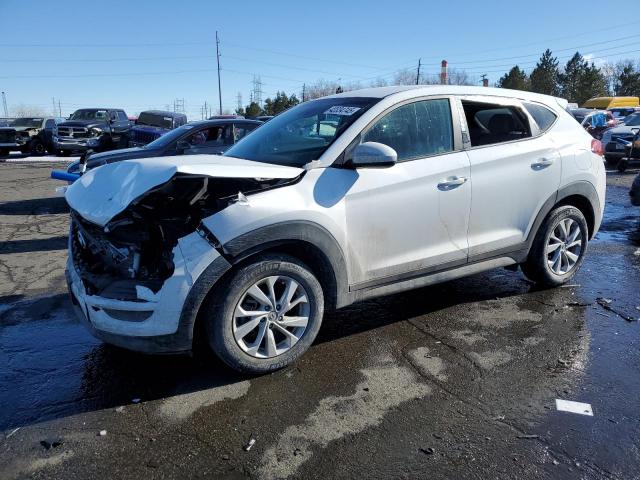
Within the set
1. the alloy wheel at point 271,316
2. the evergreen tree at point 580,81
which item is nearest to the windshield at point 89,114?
the alloy wheel at point 271,316

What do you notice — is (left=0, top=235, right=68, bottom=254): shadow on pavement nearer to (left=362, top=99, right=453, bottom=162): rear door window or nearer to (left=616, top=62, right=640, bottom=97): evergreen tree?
(left=362, top=99, right=453, bottom=162): rear door window

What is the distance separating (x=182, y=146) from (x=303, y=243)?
5619mm

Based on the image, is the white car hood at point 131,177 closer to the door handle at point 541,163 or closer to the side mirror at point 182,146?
the door handle at point 541,163

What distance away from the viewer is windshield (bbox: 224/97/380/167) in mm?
3662

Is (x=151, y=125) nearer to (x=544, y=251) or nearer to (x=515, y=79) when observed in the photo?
(x=544, y=251)

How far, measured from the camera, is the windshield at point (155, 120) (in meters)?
14.3

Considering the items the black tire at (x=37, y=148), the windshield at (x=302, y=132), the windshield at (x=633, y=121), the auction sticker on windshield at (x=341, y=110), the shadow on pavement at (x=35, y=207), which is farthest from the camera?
the black tire at (x=37, y=148)

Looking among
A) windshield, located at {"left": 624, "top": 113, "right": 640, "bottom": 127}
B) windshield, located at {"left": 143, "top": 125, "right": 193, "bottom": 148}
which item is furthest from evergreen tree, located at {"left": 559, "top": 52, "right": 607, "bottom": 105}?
windshield, located at {"left": 143, "top": 125, "right": 193, "bottom": 148}

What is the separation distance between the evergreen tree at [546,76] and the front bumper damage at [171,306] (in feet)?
200

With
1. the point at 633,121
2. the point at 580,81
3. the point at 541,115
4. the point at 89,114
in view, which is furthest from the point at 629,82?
the point at 541,115

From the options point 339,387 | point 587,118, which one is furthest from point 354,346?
point 587,118

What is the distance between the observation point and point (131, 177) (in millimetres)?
3258

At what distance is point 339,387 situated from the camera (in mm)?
3205

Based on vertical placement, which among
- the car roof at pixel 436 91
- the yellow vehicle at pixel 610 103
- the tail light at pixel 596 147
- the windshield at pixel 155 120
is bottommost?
the tail light at pixel 596 147
